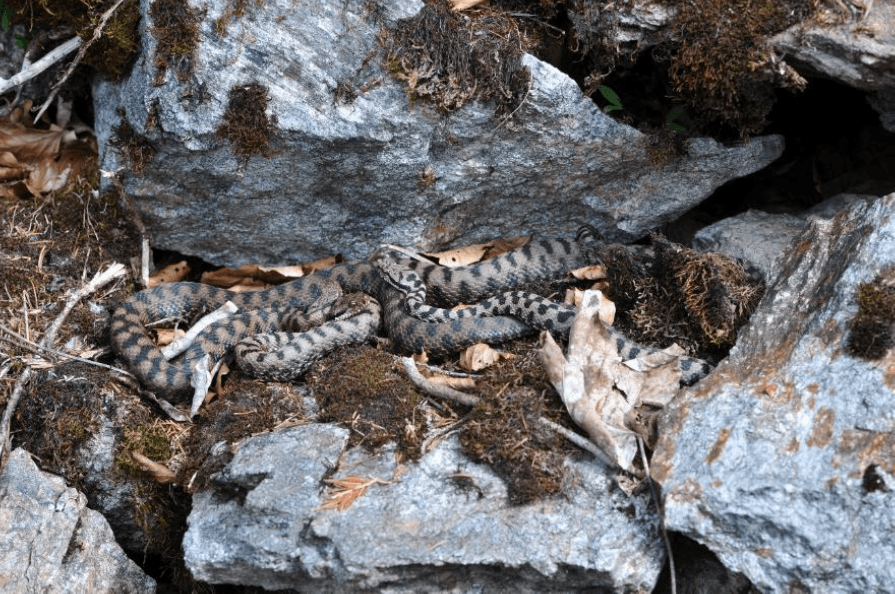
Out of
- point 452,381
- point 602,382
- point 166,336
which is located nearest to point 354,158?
point 452,381

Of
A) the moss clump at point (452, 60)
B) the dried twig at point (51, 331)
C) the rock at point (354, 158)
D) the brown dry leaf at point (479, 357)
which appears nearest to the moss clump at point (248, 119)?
the rock at point (354, 158)

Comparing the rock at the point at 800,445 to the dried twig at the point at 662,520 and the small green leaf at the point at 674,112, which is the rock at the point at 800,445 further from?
the small green leaf at the point at 674,112

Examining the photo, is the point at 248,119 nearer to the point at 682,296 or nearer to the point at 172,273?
the point at 172,273

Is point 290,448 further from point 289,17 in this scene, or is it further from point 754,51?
point 754,51

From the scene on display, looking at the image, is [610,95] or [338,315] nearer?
[610,95]

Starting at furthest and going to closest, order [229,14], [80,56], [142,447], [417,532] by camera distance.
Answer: [80,56] → [229,14] → [142,447] → [417,532]

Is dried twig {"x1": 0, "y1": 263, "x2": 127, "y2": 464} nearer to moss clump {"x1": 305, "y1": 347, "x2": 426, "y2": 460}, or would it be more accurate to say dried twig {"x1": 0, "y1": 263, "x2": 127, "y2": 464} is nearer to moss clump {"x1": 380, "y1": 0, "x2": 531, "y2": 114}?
moss clump {"x1": 305, "y1": 347, "x2": 426, "y2": 460}

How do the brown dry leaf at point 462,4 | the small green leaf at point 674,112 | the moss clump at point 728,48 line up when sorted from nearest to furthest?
the moss clump at point 728,48 → the brown dry leaf at point 462,4 → the small green leaf at point 674,112
